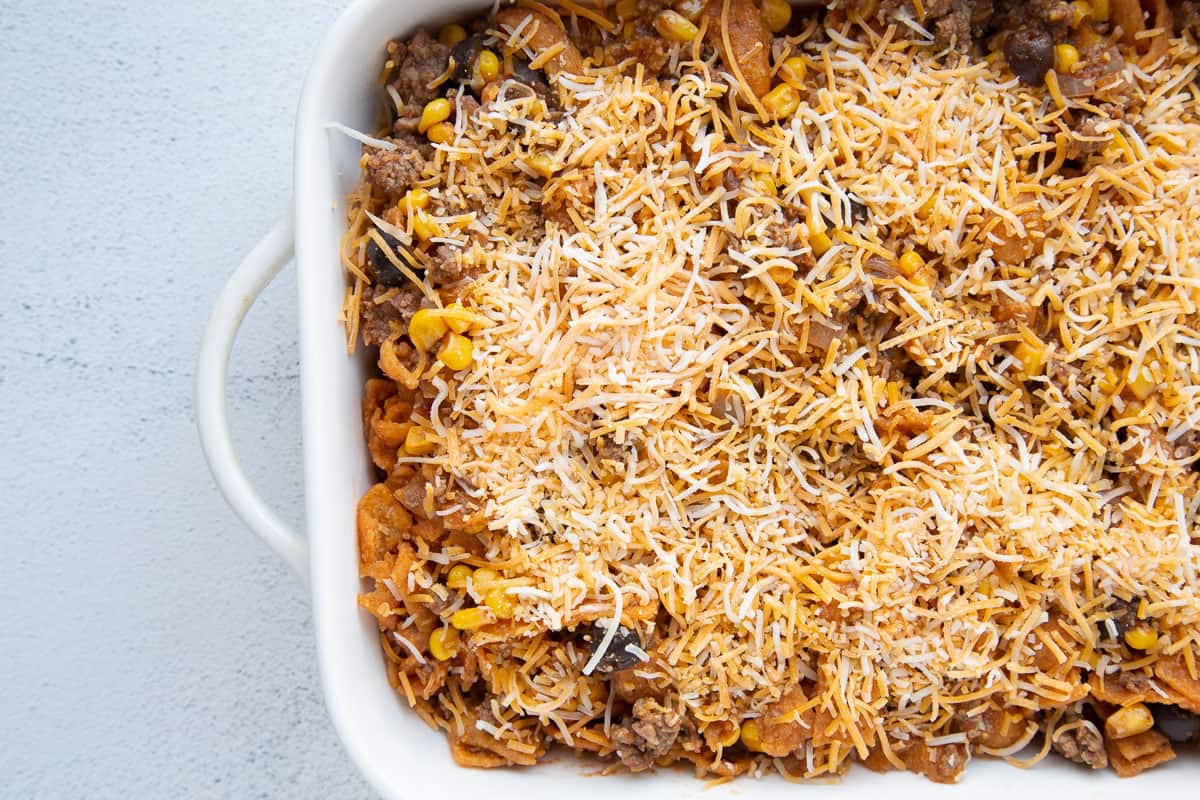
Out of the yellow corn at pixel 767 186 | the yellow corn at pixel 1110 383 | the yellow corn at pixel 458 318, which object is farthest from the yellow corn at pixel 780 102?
the yellow corn at pixel 1110 383

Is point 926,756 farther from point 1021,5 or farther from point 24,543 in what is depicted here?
point 24,543

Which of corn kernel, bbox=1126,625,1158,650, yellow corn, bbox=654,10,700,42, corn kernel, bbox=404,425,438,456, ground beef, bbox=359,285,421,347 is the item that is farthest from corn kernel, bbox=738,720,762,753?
yellow corn, bbox=654,10,700,42

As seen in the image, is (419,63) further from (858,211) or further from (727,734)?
(727,734)

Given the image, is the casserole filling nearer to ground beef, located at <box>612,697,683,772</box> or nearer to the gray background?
ground beef, located at <box>612,697,683,772</box>

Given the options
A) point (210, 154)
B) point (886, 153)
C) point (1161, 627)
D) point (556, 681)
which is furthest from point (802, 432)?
point (210, 154)

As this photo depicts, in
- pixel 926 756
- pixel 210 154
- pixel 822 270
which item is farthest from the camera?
pixel 210 154

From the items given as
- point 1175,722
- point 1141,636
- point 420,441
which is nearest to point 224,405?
point 420,441
